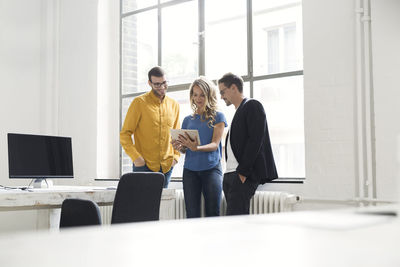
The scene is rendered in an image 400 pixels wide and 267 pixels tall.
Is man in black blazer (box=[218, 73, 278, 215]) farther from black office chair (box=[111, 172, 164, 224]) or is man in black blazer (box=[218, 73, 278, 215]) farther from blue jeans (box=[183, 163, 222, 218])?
black office chair (box=[111, 172, 164, 224])

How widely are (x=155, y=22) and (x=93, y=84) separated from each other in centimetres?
100

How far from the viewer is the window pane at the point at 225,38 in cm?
454

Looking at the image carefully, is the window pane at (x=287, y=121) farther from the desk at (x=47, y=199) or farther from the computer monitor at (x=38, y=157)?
the computer monitor at (x=38, y=157)

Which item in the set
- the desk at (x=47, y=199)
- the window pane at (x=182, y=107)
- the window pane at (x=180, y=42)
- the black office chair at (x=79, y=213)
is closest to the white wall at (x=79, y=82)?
the window pane at (x=180, y=42)

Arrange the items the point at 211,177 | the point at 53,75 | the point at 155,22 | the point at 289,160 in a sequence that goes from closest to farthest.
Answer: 1. the point at 211,177
2. the point at 289,160
3. the point at 155,22
4. the point at 53,75

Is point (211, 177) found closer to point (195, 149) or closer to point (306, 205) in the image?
point (195, 149)

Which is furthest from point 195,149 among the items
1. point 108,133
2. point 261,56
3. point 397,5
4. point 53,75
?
point 53,75

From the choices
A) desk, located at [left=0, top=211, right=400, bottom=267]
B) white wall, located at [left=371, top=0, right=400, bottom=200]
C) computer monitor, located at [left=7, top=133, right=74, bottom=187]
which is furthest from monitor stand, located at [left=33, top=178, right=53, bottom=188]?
desk, located at [left=0, top=211, right=400, bottom=267]

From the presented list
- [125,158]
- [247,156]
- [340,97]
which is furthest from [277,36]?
[125,158]

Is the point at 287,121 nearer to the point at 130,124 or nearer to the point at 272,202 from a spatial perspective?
the point at 272,202

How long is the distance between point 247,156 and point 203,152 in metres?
0.59

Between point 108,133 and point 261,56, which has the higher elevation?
point 261,56

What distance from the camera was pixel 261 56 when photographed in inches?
173

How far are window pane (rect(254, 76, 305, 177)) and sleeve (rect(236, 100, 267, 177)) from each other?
1028mm
